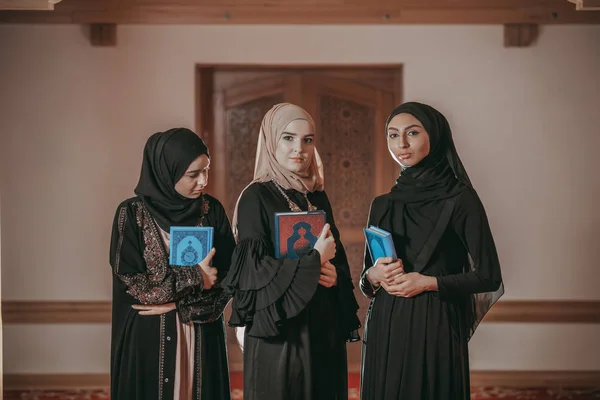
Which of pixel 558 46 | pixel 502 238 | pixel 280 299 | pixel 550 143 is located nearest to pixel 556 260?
pixel 502 238

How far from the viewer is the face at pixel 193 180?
10.2 feet

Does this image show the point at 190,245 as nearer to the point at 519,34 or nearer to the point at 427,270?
the point at 427,270

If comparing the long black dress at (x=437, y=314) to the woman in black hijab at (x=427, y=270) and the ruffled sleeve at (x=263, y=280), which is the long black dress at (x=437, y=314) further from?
the ruffled sleeve at (x=263, y=280)

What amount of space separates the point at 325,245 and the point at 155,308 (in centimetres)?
76

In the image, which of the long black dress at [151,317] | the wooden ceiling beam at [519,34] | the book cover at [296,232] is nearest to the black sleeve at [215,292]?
the long black dress at [151,317]

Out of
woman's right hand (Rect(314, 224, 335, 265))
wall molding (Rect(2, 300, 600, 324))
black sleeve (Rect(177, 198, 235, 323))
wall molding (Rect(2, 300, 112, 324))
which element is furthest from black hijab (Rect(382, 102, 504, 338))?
wall molding (Rect(2, 300, 112, 324))

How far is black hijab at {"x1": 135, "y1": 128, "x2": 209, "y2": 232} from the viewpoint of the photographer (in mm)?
3113

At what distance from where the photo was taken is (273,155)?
307 centimetres

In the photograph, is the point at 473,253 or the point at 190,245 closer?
the point at 473,253

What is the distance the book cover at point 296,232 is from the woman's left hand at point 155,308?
0.52 metres

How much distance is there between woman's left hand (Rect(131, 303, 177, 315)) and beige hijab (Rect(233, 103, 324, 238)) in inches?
20.1

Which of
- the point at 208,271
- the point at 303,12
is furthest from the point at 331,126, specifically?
the point at 208,271

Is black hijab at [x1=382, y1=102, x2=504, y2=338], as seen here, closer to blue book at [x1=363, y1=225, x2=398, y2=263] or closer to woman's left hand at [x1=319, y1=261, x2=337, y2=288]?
blue book at [x1=363, y1=225, x2=398, y2=263]

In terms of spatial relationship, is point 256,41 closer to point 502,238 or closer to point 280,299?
point 502,238
